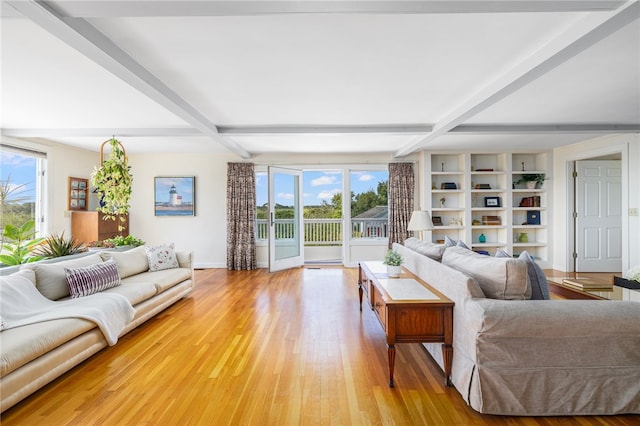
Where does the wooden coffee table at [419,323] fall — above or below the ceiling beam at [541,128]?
below

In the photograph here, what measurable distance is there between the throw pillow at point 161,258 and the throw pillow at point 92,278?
2.77ft

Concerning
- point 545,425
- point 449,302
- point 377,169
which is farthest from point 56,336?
point 377,169

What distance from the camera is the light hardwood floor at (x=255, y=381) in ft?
6.41

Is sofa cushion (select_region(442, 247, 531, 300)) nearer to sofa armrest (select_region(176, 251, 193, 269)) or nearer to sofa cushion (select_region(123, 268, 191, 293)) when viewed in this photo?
sofa cushion (select_region(123, 268, 191, 293))

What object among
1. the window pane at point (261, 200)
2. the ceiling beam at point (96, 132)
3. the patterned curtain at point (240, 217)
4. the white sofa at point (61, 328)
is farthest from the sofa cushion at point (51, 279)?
the window pane at point (261, 200)

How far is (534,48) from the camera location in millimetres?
2500

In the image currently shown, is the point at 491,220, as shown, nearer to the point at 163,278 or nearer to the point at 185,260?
the point at 185,260

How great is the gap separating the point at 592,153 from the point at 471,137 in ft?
7.73

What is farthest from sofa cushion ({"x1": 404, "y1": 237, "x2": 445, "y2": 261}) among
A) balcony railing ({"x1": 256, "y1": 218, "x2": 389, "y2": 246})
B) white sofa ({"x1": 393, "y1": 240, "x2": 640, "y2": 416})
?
balcony railing ({"x1": 256, "y1": 218, "x2": 389, "y2": 246})

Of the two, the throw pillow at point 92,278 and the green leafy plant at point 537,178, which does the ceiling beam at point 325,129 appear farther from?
the green leafy plant at point 537,178

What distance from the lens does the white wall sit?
5059mm

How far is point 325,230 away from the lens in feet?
26.1

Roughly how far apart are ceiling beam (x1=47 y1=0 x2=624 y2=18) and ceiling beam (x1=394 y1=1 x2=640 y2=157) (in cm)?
14

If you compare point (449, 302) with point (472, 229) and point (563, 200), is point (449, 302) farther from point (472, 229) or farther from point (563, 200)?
point (563, 200)
